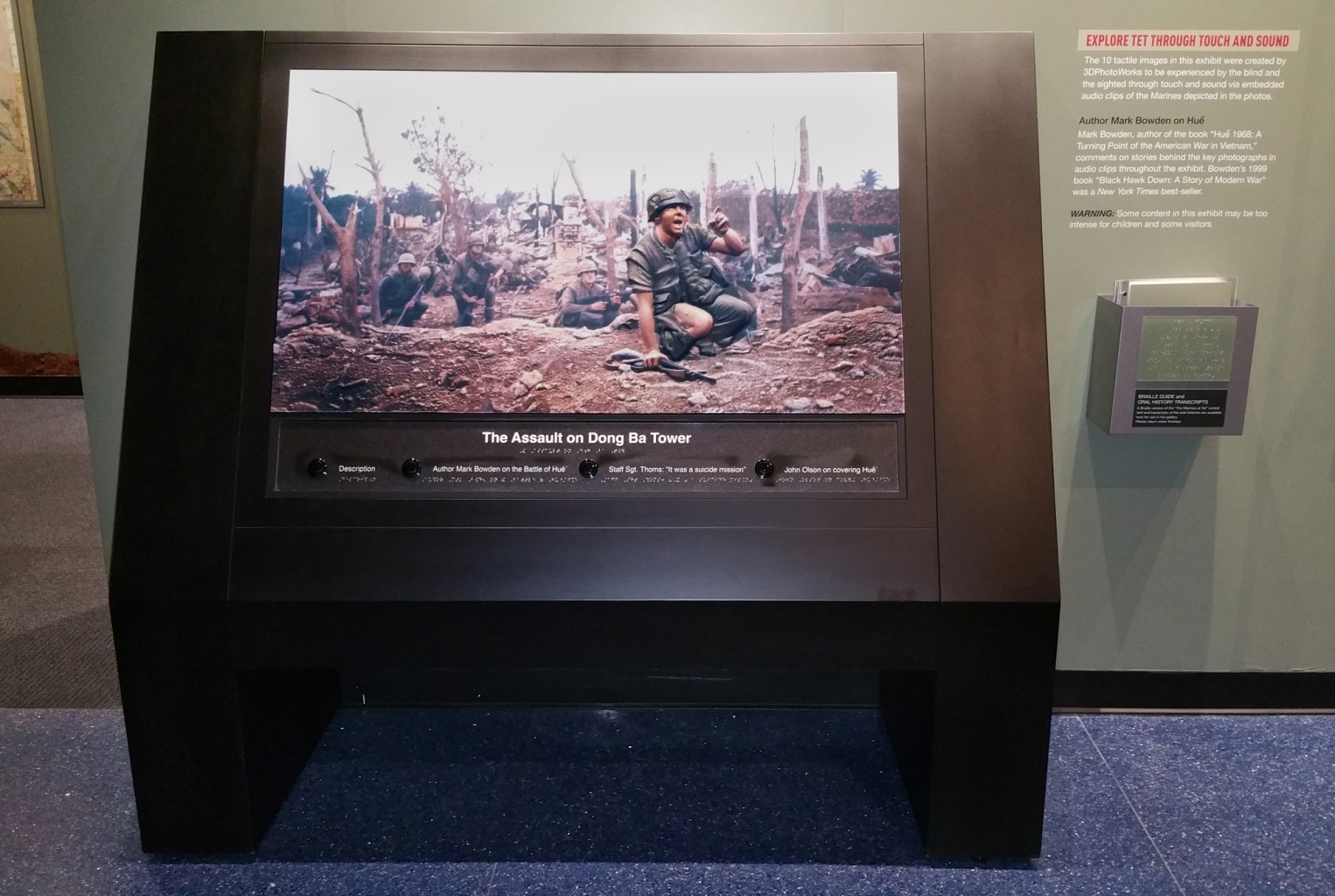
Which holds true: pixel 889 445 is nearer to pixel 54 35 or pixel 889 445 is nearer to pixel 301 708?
pixel 301 708

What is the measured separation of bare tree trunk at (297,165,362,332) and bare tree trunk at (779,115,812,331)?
2.69 feet

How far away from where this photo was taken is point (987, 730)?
A: 6.12ft

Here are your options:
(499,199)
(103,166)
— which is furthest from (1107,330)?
(103,166)

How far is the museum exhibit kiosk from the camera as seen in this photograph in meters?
1.79

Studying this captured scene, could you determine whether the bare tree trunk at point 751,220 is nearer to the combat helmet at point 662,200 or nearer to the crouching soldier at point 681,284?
the crouching soldier at point 681,284

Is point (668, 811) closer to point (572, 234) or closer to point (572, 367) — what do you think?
point (572, 367)

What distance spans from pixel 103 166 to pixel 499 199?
3.34 ft

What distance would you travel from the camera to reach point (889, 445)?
1.83 meters

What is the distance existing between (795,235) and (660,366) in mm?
362

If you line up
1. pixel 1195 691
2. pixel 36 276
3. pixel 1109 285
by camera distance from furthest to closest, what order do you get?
1. pixel 36 276
2. pixel 1195 691
3. pixel 1109 285

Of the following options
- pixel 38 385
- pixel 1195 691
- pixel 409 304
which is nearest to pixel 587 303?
pixel 409 304

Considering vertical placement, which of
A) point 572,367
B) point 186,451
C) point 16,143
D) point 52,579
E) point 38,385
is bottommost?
point 52,579

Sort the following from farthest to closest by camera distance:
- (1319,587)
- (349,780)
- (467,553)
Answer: (1319,587) → (349,780) → (467,553)

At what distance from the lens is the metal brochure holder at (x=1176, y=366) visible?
6.77 feet
